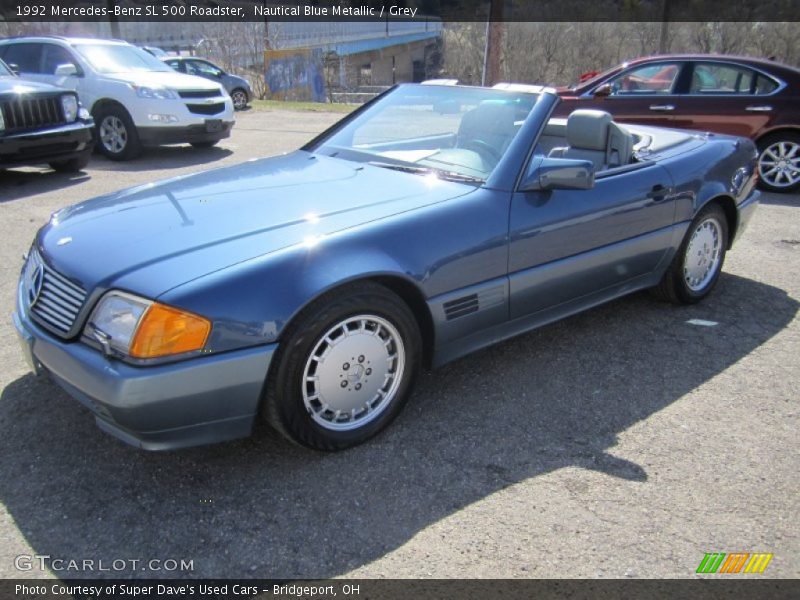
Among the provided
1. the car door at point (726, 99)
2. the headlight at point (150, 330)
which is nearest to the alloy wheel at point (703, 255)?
the headlight at point (150, 330)

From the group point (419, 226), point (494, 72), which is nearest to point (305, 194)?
point (419, 226)

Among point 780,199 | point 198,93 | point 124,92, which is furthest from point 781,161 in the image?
point 124,92

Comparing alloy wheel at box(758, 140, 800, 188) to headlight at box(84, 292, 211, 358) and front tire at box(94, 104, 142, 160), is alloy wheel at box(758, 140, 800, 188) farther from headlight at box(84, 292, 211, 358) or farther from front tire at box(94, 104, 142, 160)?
front tire at box(94, 104, 142, 160)

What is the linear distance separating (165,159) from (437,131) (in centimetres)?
715

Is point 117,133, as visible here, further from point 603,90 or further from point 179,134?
point 603,90

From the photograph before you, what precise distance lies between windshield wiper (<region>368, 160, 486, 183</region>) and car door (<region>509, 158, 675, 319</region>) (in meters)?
0.24

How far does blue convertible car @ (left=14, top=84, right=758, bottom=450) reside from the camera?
2338 mm

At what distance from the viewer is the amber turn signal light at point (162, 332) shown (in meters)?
2.26

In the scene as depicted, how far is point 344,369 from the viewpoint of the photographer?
8.82ft

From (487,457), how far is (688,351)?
5.49 ft

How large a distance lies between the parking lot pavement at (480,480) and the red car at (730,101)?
202 inches

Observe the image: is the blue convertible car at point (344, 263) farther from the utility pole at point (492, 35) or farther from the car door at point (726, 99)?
the utility pole at point (492, 35)

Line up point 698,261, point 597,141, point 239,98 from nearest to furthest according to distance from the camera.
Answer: point 597,141, point 698,261, point 239,98

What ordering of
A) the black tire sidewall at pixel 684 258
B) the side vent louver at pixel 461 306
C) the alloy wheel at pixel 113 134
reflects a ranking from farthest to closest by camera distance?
the alloy wheel at pixel 113 134, the black tire sidewall at pixel 684 258, the side vent louver at pixel 461 306
